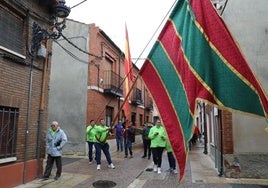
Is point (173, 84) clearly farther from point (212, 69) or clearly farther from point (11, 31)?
point (11, 31)

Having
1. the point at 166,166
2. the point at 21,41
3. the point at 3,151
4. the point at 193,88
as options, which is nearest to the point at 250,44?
the point at 166,166

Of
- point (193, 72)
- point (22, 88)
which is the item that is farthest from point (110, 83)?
point (193, 72)

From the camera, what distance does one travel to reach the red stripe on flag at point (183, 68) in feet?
15.2

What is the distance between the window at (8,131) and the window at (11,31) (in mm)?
1612

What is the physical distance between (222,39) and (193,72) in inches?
25.2

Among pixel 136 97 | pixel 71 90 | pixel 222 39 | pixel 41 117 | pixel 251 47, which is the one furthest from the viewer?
pixel 136 97

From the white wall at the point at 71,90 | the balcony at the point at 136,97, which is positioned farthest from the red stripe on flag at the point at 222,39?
the balcony at the point at 136,97

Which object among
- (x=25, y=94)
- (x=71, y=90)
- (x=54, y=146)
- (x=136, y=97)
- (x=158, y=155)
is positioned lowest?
(x=158, y=155)

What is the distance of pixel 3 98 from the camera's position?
7.67 m

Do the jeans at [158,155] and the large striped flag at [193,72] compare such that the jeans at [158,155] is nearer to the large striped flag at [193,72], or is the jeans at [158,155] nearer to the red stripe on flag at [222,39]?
the large striped flag at [193,72]

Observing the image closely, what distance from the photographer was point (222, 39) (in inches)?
185

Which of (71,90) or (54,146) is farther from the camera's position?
(71,90)

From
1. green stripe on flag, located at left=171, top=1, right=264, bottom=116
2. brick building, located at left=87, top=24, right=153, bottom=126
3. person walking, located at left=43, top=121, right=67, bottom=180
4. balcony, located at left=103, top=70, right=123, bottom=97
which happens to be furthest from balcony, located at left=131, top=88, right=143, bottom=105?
green stripe on flag, located at left=171, top=1, right=264, bottom=116

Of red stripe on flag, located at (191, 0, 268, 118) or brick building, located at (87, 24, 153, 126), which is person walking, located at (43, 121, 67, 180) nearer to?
brick building, located at (87, 24, 153, 126)
